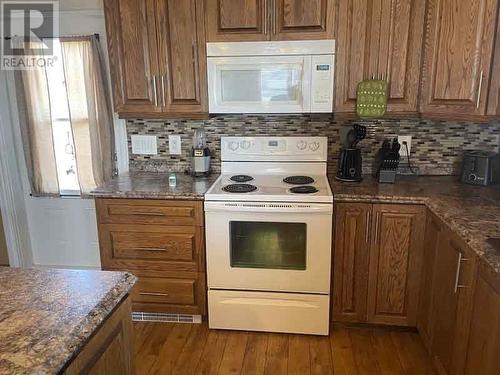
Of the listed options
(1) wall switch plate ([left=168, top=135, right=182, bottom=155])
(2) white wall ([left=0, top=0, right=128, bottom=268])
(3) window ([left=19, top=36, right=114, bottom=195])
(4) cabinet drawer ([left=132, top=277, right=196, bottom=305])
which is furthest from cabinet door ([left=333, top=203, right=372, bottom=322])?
(3) window ([left=19, top=36, right=114, bottom=195])

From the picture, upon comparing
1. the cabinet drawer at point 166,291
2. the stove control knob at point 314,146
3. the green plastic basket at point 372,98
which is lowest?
the cabinet drawer at point 166,291

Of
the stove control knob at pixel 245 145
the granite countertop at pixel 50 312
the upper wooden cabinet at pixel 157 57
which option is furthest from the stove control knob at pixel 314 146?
the granite countertop at pixel 50 312

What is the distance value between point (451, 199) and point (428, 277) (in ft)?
1.46

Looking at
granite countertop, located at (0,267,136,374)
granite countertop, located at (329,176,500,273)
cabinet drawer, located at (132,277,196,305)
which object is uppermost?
granite countertop, located at (329,176,500,273)

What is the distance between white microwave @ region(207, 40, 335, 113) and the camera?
2314 mm

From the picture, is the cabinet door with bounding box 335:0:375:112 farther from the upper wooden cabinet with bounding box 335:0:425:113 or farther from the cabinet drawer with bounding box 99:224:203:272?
the cabinet drawer with bounding box 99:224:203:272

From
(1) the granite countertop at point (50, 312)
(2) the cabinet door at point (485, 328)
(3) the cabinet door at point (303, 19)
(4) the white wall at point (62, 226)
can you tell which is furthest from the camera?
(4) the white wall at point (62, 226)

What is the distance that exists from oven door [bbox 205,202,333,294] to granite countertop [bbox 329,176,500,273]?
0.24 meters

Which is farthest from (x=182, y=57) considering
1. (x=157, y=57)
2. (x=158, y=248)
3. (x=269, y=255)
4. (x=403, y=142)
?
(x=403, y=142)

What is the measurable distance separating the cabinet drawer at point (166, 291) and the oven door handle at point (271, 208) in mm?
531

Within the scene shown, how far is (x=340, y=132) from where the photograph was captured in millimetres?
2695

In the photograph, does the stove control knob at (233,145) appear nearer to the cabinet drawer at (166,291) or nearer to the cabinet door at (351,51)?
the cabinet door at (351,51)

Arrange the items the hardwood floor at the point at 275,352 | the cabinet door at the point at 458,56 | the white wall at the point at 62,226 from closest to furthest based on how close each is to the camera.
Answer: the cabinet door at the point at 458,56 < the hardwood floor at the point at 275,352 < the white wall at the point at 62,226

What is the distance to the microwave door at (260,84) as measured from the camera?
2340 millimetres
